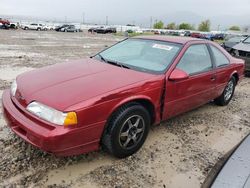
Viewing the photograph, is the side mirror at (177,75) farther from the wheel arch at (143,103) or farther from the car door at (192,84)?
the wheel arch at (143,103)

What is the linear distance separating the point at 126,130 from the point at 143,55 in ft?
4.43

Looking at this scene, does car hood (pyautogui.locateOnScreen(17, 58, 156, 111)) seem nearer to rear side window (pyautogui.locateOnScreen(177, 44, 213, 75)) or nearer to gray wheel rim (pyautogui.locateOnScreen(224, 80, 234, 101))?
rear side window (pyautogui.locateOnScreen(177, 44, 213, 75))

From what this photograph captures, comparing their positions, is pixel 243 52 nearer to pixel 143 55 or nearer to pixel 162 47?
pixel 162 47

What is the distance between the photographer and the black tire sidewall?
9.60 ft

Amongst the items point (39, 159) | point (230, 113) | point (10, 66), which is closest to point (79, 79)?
point (39, 159)

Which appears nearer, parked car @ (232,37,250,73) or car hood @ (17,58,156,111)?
car hood @ (17,58,156,111)

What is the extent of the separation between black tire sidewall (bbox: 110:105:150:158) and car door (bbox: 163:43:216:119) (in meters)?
0.46

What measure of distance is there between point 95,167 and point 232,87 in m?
3.81

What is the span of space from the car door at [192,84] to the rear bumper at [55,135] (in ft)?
4.13

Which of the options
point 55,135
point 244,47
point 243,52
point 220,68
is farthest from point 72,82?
point 244,47

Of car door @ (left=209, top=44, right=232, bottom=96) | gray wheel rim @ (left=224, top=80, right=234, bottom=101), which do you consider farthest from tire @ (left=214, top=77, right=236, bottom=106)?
car door @ (left=209, top=44, right=232, bottom=96)

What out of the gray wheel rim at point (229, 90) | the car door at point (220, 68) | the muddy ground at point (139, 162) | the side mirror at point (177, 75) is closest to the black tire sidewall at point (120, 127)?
the muddy ground at point (139, 162)

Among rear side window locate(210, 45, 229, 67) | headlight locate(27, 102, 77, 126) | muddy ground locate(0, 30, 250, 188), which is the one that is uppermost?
rear side window locate(210, 45, 229, 67)

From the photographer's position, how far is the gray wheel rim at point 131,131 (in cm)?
309
